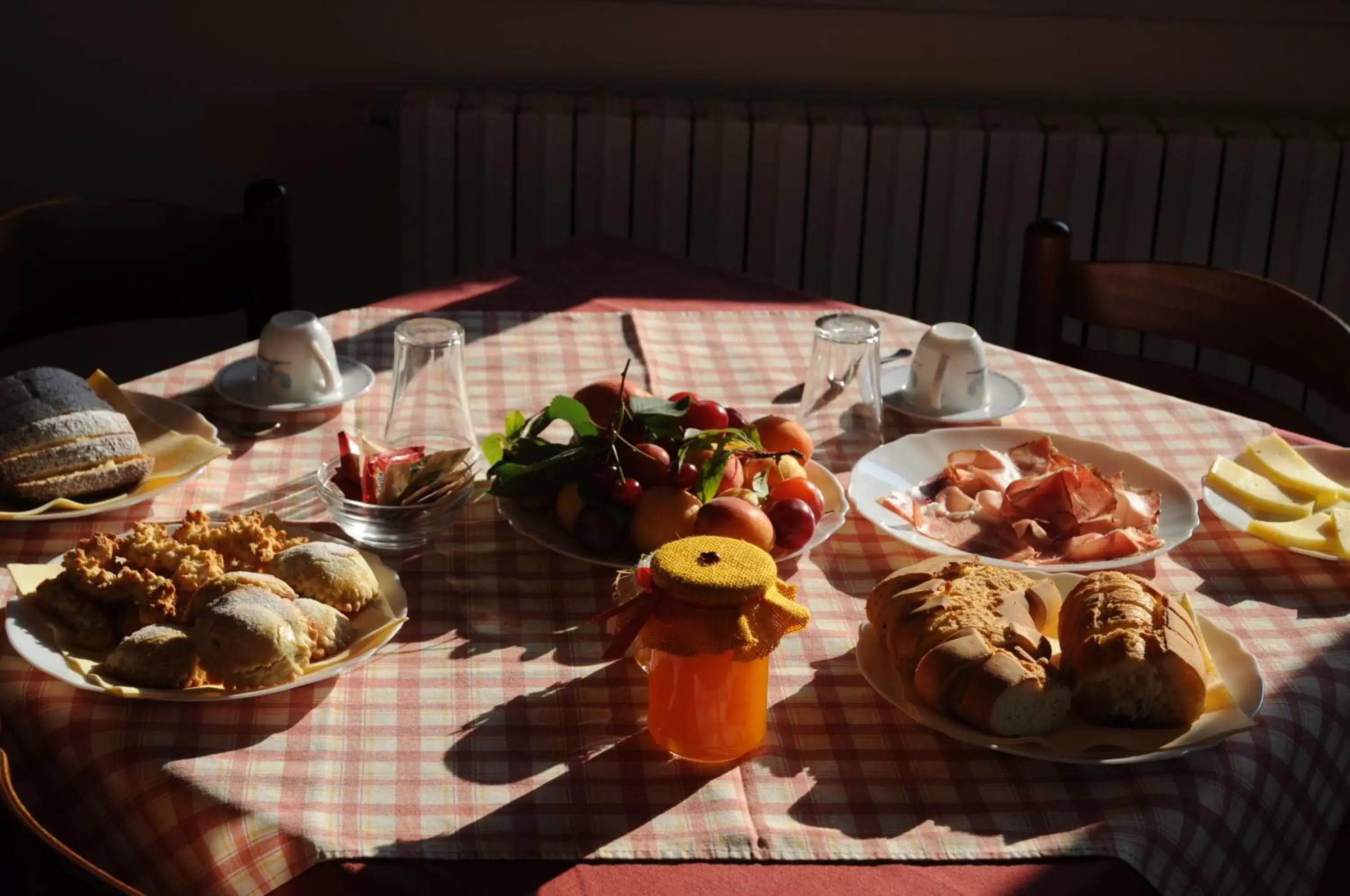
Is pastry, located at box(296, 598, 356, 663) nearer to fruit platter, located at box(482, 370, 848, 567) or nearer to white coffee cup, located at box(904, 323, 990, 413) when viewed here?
fruit platter, located at box(482, 370, 848, 567)

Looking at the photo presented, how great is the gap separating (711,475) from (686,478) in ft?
0.07

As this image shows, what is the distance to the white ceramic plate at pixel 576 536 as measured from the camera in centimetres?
120

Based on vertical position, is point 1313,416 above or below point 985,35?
below

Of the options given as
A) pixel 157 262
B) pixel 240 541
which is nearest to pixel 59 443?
pixel 240 541

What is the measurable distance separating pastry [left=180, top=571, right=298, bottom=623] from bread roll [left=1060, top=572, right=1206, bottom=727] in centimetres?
55

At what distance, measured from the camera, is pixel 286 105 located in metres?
→ 2.70

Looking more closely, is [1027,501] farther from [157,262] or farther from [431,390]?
[157,262]

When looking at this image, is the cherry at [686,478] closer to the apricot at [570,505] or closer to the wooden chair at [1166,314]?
the apricot at [570,505]

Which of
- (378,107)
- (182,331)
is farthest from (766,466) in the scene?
(182,331)

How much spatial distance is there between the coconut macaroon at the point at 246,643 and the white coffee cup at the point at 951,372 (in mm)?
773

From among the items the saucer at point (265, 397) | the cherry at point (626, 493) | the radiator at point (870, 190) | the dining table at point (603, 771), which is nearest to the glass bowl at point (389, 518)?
the dining table at point (603, 771)

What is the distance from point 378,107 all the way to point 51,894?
85.5 inches

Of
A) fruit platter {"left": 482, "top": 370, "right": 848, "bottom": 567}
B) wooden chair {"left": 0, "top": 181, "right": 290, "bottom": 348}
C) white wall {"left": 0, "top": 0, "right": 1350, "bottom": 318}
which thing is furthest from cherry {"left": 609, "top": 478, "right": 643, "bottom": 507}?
white wall {"left": 0, "top": 0, "right": 1350, "bottom": 318}

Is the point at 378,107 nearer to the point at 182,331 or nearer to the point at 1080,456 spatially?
the point at 182,331
